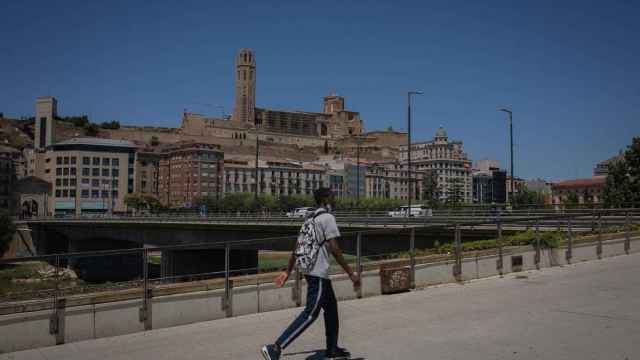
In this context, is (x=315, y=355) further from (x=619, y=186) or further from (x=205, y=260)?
(x=619, y=186)

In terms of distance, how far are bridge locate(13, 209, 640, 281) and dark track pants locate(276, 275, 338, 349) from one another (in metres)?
4.00

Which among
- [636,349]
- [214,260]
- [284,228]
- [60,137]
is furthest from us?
[60,137]

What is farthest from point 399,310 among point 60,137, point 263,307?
point 60,137

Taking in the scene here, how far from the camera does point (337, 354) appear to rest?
750 centimetres

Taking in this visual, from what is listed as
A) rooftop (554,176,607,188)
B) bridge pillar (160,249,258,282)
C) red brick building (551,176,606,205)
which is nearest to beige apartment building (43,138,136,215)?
bridge pillar (160,249,258,282)

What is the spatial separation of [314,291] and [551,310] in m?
5.38

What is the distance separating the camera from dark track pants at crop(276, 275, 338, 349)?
7.24 metres

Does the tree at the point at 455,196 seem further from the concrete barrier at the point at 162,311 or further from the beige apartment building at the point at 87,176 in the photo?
the concrete barrier at the point at 162,311

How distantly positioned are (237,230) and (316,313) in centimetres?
5119

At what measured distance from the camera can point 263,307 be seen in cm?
1139

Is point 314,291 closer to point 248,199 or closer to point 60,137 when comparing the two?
point 248,199

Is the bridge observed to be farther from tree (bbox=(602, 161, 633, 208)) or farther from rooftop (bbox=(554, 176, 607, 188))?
rooftop (bbox=(554, 176, 607, 188))

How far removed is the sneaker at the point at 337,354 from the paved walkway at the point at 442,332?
0.42 metres

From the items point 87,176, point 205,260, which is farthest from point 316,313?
point 87,176
